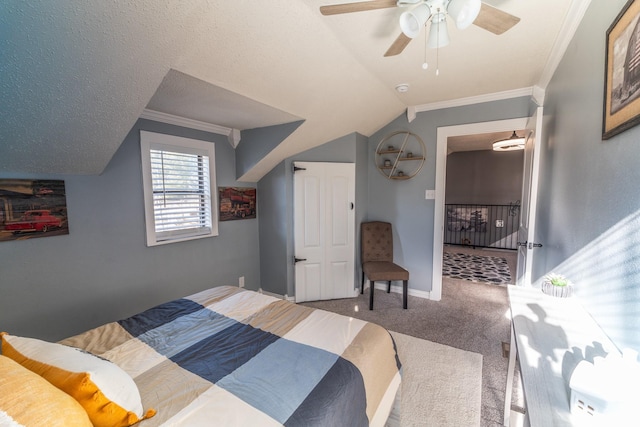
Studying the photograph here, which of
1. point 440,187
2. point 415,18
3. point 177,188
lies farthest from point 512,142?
point 177,188

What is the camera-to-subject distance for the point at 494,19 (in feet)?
4.25

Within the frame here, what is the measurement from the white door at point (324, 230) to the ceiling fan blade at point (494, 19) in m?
A: 2.18

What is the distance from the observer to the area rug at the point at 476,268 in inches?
169

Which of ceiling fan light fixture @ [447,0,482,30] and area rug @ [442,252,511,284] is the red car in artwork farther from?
area rug @ [442,252,511,284]

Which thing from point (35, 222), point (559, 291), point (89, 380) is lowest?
point (89, 380)

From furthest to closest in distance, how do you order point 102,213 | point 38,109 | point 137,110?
point 102,213 < point 137,110 < point 38,109

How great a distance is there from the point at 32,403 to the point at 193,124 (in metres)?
2.57

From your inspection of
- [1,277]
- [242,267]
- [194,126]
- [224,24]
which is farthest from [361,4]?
[242,267]

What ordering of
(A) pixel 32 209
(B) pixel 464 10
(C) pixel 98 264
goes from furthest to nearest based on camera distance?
(C) pixel 98 264 < (A) pixel 32 209 < (B) pixel 464 10

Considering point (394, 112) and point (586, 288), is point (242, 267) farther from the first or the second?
point (586, 288)

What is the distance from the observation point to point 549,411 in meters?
0.74

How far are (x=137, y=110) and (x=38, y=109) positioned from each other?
0.45m

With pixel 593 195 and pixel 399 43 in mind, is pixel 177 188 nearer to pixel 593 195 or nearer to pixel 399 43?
pixel 399 43

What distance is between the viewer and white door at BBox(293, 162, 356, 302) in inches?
132
